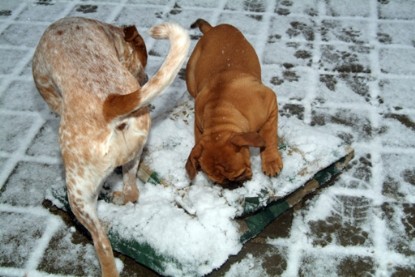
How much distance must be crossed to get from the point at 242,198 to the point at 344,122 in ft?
4.44

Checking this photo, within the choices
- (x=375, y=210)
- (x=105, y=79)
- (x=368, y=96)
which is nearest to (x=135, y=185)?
(x=105, y=79)

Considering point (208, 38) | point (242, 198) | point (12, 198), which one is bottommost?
point (12, 198)

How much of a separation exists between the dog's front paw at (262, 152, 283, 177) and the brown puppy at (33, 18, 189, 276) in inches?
37.8

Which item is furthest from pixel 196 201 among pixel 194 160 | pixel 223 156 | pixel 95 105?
pixel 95 105

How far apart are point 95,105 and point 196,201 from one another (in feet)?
3.47

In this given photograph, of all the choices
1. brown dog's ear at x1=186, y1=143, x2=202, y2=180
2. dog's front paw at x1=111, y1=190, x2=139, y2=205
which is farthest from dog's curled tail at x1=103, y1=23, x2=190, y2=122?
dog's front paw at x1=111, y1=190, x2=139, y2=205

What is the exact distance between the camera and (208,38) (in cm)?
422

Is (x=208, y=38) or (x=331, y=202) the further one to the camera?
(x=208, y=38)

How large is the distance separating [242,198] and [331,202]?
675 mm

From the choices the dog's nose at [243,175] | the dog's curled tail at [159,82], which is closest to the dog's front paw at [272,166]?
the dog's nose at [243,175]

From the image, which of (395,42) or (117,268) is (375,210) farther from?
(395,42)

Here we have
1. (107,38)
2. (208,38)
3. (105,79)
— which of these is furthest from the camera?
(208,38)

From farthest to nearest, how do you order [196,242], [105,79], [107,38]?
[107,38] → [196,242] → [105,79]

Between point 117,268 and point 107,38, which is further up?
point 107,38
